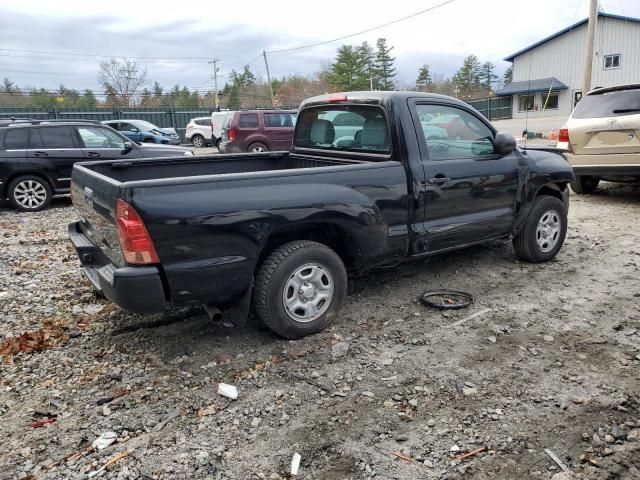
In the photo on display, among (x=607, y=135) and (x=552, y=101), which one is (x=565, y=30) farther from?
(x=607, y=135)

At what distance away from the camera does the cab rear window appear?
458 centimetres

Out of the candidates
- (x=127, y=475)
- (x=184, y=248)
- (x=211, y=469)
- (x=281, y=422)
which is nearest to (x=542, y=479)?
(x=281, y=422)

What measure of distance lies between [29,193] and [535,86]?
43423mm

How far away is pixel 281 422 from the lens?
3059 millimetres

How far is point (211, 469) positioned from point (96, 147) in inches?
349

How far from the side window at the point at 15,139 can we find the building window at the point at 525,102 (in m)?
43.6

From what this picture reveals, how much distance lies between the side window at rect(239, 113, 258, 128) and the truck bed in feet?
38.8

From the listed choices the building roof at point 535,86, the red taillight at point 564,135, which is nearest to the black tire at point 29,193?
the red taillight at point 564,135

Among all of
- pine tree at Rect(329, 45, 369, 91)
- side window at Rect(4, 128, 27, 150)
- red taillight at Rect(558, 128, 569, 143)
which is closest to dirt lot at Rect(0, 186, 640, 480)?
red taillight at Rect(558, 128, 569, 143)

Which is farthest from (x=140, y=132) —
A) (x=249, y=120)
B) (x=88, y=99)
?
(x=88, y=99)

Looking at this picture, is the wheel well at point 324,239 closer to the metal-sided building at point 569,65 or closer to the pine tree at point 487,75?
the metal-sided building at point 569,65

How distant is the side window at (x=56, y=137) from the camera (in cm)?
982

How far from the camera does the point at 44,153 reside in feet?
31.8

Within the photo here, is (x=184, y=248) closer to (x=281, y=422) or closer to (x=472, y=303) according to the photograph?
(x=281, y=422)
